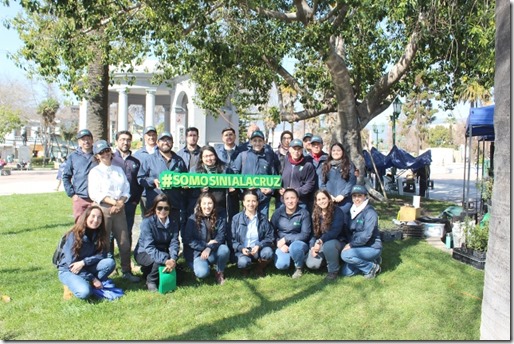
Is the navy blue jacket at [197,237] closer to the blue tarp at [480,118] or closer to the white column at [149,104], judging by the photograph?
the blue tarp at [480,118]

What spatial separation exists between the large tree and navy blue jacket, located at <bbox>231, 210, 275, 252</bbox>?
378cm

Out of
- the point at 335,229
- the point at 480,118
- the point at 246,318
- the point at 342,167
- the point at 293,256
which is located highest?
the point at 480,118

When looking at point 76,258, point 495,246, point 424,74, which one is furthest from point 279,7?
point 495,246

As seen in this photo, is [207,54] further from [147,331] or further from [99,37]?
[147,331]

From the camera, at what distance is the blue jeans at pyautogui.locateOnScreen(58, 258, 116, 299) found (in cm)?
503

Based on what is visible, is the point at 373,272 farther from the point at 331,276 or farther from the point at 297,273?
the point at 297,273

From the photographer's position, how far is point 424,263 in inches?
270

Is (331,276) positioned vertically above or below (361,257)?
below

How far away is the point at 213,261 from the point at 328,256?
4.78 feet

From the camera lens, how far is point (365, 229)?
20.0ft

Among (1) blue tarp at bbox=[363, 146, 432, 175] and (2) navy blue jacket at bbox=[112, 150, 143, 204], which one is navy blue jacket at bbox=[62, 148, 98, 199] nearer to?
(2) navy blue jacket at bbox=[112, 150, 143, 204]

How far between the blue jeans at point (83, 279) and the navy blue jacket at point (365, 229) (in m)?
3.03

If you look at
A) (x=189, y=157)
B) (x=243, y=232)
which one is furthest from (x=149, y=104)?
(x=243, y=232)

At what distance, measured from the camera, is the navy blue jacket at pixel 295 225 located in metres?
6.21
